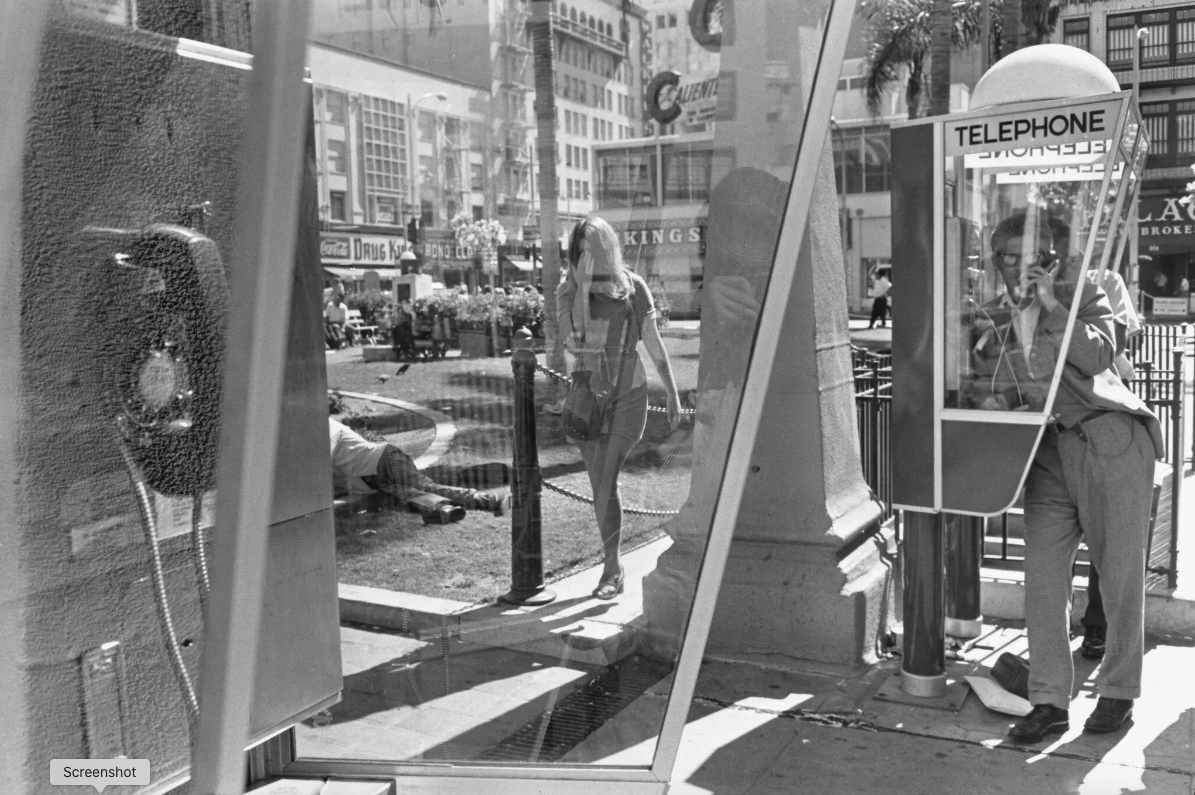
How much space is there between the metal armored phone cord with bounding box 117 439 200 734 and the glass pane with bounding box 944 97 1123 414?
9.91ft

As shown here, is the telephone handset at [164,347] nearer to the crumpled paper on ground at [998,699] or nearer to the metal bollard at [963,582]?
the crumpled paper on ground at [998,699]

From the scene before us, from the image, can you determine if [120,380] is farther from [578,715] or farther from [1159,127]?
[1159,127]

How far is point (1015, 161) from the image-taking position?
4.46 metres

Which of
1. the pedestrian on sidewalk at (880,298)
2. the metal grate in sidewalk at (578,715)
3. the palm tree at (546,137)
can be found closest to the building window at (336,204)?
Answer: the palm tree at (546,137)

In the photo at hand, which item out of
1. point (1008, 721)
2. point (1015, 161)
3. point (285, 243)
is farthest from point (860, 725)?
point (285, 243)

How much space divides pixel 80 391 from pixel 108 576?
34cm

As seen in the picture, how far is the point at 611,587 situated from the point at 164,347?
3.57 ft

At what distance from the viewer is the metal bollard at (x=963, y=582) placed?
15.6ft

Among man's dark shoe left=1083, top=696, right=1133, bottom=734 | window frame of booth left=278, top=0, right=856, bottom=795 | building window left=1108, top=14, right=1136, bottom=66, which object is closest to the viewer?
window frame of booth left=278, top=0, right=856, bottom=795

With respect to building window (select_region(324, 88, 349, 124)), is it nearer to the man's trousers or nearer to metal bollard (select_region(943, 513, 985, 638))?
the man's trousers

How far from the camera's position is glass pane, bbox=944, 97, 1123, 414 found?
386 cm

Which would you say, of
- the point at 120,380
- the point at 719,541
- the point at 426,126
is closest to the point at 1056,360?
the point at 719,541

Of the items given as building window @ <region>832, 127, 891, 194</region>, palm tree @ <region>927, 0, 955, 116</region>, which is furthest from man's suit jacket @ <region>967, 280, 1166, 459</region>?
palm tree @ <region>927, 0, 955, 116</region>

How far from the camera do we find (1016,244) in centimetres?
404
